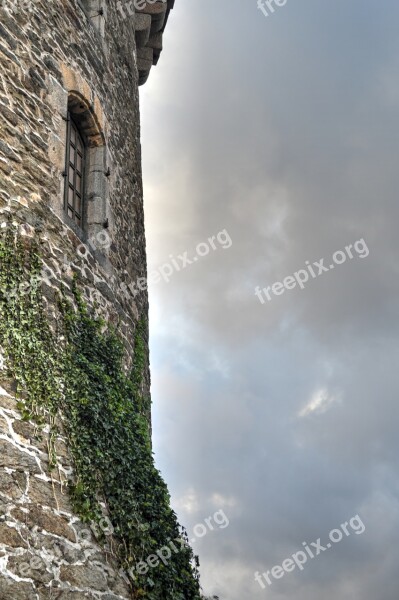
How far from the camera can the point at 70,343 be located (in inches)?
251

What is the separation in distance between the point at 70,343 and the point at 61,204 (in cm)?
149

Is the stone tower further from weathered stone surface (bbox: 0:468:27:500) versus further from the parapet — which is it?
the parapet

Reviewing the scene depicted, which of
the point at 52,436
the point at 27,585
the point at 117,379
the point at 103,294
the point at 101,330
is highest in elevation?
the point at 103,294

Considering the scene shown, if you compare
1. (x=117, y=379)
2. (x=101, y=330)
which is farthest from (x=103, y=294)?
(x=117, y=379)

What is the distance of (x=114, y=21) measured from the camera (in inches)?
403

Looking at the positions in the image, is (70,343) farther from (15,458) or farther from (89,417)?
(15,458)

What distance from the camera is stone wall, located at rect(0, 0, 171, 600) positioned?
4943 mm

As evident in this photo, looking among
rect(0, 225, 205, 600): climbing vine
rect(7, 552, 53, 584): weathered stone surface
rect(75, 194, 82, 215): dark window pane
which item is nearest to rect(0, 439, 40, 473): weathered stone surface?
rect(0, 225, 205, 600): climbing vine

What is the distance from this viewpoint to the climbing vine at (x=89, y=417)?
5.56 metres

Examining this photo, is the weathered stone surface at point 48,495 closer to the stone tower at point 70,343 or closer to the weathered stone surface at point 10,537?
the stone tower at point 70,343

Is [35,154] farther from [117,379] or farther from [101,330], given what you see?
[117,379]

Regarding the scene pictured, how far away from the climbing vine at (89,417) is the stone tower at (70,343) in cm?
1

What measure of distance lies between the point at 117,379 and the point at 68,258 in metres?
1.31

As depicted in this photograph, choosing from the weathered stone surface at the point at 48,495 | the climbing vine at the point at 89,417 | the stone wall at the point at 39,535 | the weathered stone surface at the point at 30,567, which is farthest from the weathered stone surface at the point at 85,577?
the weathered stone surface at the point at 48,495
